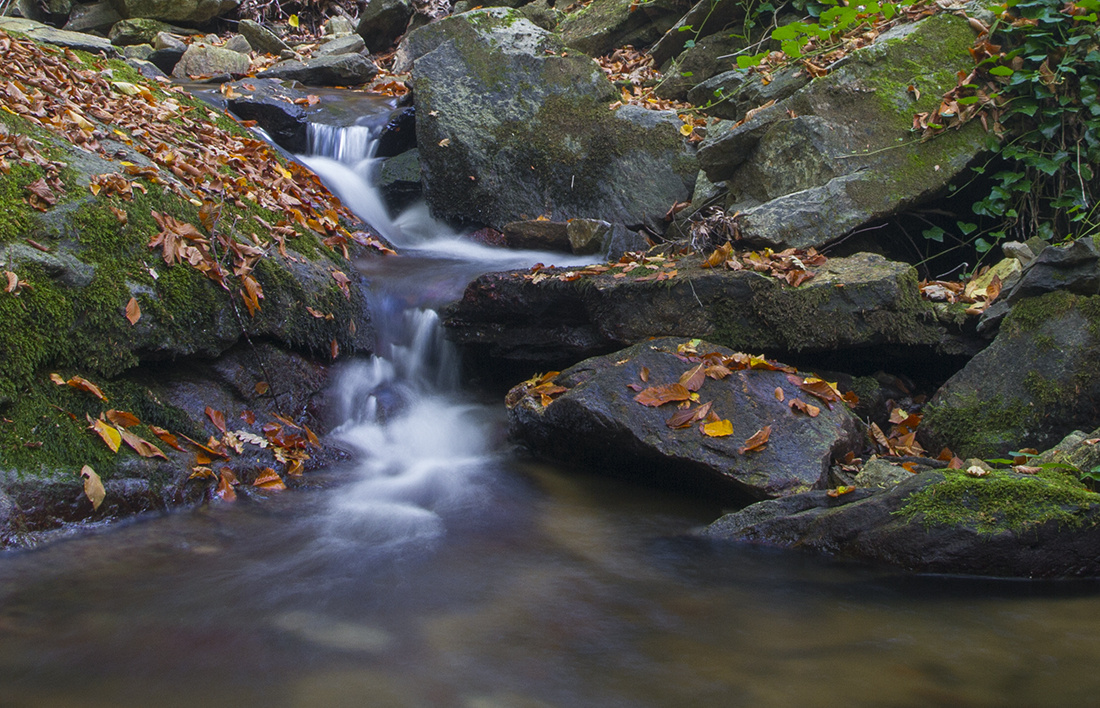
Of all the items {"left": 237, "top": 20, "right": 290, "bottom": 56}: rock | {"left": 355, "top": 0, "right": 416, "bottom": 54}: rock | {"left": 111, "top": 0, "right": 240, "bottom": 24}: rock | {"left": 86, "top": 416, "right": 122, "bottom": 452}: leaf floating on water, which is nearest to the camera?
{"left": 86, "top": 416, "right": 122, "bottom": 452}: leaf floating on water

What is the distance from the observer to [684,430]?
14.2 ft

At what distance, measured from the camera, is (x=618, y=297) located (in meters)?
5.29

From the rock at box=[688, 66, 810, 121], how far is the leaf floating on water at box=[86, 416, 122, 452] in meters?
6.13

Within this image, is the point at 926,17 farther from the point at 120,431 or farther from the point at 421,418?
the point at 120,431

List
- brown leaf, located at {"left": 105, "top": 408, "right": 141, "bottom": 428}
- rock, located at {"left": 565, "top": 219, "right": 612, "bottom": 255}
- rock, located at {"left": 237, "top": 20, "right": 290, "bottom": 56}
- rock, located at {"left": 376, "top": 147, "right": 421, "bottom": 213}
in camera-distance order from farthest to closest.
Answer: rock, located at {"left": 237, "top": 20, "right": 290, "bottom": 56}
rock, located at {"left": 376, "top": 147, "right": 421, "bottom": 213}
rock, located at {"left": 565, "top": 219, "right": 612, "bottom": 255}
brown leaf, located at {"left": 105, "top": 408, "right": 141, "bottom": 428}

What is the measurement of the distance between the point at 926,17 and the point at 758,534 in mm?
5671

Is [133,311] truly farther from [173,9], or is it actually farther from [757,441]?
[173,9]

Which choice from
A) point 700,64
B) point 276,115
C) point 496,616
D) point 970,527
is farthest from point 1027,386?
point 276,115

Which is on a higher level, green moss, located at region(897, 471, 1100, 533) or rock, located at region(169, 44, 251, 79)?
rock, located at region(169, 44, 251, 79)

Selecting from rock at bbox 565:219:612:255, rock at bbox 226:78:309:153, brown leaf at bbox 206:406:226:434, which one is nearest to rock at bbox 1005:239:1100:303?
rock at bbox 565:219:612:255

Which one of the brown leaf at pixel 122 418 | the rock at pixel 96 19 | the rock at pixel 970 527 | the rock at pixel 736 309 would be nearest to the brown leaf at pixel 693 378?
the rock at pixel 736 309

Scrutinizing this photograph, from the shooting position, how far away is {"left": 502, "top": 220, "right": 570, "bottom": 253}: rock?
23.7ft

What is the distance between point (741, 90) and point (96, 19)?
37.8ft

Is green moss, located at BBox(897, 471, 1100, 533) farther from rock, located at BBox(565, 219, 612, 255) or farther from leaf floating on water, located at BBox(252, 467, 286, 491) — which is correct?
rock, located at BBox(565, 219, 612, 255)
